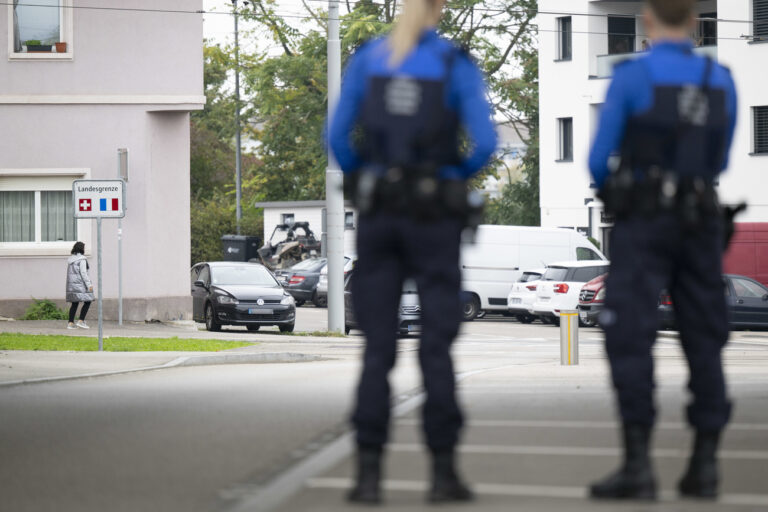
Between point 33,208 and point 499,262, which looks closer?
point 33,208

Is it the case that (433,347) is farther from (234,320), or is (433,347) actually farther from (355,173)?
(234,320)

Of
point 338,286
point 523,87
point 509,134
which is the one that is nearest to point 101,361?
point 338,286

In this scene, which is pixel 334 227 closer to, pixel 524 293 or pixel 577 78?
pixel 524 293

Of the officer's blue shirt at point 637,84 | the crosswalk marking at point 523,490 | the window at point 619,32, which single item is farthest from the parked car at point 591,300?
the officer's blue shirt at point 637,84

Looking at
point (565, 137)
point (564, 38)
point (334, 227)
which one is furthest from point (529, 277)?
point (564, 38)

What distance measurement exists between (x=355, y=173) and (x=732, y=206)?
4.85 ft

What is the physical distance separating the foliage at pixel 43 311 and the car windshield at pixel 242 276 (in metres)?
3.24

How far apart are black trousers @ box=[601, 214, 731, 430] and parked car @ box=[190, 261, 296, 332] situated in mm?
21824

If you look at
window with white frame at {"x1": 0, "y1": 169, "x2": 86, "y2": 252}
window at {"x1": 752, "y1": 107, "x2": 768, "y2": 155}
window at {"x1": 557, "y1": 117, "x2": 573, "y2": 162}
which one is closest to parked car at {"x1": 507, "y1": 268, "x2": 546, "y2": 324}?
window with white frame at {"x1": 0, "y1": 169, "x2": 86, "y2": 252}

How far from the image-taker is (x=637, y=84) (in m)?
5.11

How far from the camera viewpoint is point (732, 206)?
5359 mm

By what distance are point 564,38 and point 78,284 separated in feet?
83.6

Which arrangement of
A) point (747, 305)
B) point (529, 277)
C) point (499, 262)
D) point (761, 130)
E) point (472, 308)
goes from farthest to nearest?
point (761, 130), point (499, 262), point (472, 308), point (529, 277), point (747, 305)

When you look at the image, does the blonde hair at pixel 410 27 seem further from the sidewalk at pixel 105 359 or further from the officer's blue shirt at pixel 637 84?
the sidewalk at pixel 105 359
